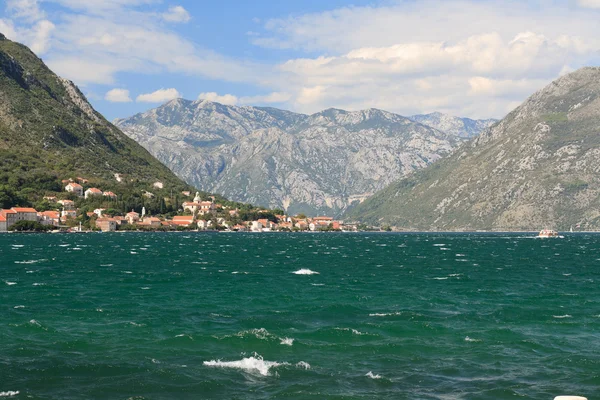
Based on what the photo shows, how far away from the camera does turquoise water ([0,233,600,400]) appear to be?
34.1 metres

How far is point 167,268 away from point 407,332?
227ft

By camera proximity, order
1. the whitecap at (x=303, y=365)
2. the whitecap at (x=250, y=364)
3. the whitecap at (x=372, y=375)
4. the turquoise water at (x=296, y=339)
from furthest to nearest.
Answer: the whitecap at (x=303, y=365) < the whitecap at (x=250, y=364) < the whitecap at (x=372, y=375) < the turquoise water at (x=296, y=339)

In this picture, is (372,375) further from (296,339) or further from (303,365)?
(296,339)

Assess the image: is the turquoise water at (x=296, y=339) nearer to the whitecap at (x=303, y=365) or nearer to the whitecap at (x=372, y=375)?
the whitecap at (x=303, y=365)

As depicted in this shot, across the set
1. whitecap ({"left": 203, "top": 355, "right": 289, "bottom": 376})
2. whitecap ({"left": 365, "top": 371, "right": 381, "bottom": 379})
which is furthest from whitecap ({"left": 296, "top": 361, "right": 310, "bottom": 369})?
whitecap ({"left": 365, "top": 371, "right": 381, "bottom": 379})

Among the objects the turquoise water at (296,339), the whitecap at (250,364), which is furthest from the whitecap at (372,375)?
the whitecap at (250,364)

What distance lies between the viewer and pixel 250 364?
38.8 m

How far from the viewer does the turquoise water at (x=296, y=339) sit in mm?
34094

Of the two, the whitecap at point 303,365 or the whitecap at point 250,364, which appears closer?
the whitecap at point 250,364

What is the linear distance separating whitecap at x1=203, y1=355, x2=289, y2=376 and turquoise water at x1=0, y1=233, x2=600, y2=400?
66 mm

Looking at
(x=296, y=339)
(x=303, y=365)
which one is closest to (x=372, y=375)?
(x=303, y=365)

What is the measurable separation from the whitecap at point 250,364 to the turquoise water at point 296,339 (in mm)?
66

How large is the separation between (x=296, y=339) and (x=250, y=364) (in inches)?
313

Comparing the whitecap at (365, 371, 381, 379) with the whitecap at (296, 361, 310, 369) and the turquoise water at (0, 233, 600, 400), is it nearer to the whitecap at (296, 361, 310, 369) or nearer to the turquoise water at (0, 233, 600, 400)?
the turquoise water at (0, 233, 600, 400)
